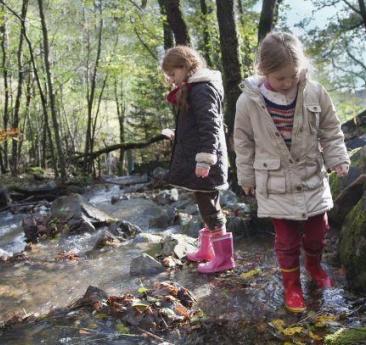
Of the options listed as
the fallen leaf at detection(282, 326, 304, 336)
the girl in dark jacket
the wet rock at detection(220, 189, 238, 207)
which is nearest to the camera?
the fallen leaf at detection(282, 326, 304, 336)

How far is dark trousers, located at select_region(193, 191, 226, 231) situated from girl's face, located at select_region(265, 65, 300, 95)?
1287 mm

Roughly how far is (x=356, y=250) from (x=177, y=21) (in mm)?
6433

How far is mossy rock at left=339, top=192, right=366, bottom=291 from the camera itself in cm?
310

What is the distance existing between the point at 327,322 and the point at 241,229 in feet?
8.56

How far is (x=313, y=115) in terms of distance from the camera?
303 centimetres

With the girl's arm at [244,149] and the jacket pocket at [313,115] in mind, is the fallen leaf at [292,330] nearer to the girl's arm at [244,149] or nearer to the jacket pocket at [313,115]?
the girl's arm at [244,149]

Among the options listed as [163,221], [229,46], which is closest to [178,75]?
[163,221]

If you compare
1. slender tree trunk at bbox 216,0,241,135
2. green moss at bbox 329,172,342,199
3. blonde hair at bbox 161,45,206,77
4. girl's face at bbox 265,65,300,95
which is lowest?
green moss at bbox 329,172,342,199

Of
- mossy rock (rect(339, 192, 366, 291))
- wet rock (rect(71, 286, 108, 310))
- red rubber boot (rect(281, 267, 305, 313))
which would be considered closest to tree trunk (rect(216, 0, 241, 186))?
mossy rock (rect(339, 192, 366, 291))

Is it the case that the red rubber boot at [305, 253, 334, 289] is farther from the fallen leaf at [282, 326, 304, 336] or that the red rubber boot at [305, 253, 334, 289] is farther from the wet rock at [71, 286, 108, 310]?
the wet rock at [71, 286, 108, 310]

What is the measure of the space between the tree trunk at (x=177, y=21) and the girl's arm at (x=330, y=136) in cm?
591

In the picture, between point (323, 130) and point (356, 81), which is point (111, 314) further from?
point (356, 81)

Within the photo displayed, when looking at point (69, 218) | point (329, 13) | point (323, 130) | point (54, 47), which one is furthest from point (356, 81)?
point (323, 130)

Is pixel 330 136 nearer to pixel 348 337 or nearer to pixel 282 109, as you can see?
pixel 282 109
